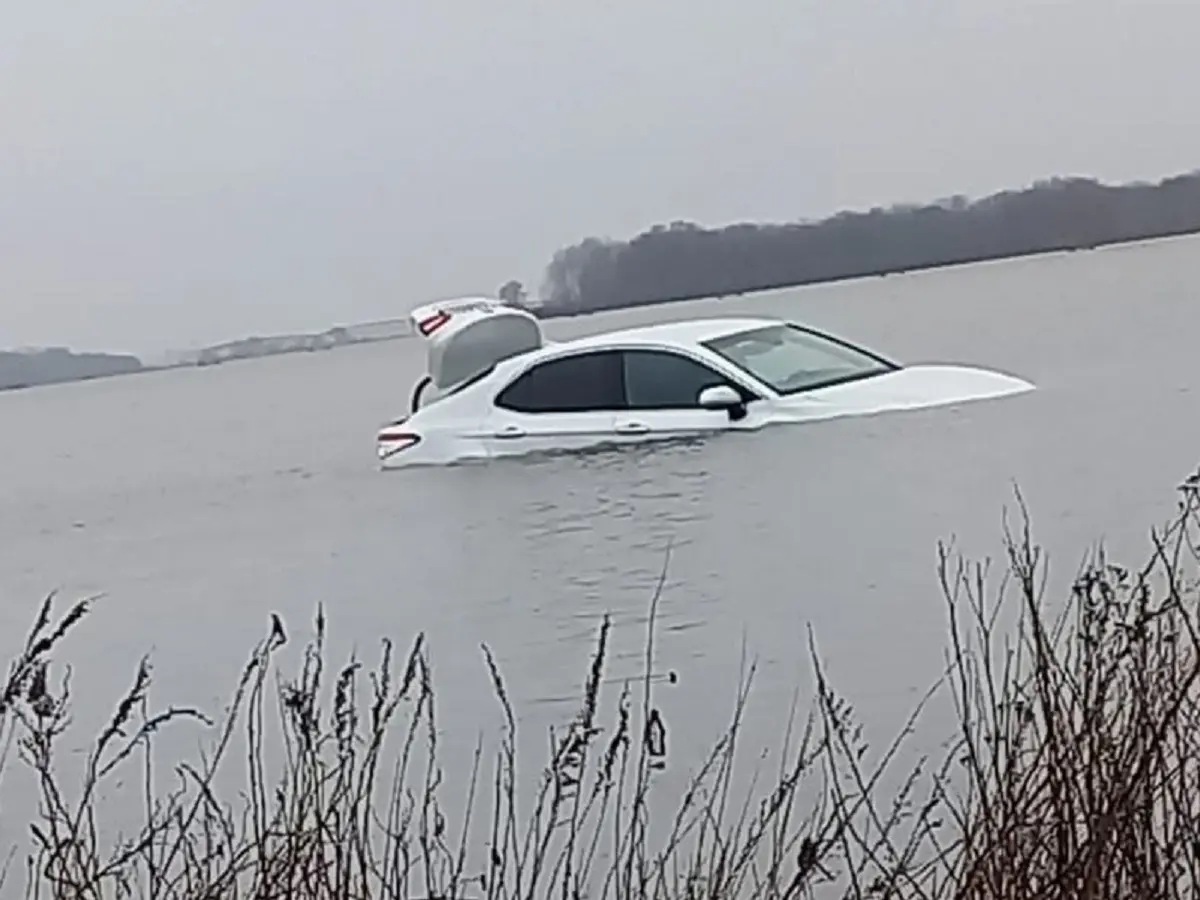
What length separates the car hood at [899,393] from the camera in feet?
45.9

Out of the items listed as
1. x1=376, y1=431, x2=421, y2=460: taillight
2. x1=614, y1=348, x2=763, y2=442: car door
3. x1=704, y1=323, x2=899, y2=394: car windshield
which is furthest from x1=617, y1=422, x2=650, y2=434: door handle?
x1=376, y1=431, x2=421, y2=460: taillight

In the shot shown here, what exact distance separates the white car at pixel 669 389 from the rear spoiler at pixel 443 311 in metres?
Result: 1.25

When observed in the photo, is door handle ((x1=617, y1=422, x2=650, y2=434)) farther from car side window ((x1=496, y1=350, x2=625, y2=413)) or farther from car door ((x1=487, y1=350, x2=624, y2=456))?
car side window ((x1=496, y1=350, x2=625, y2=413))

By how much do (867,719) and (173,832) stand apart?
6.84ft

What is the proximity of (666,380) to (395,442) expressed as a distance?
8.40 feet

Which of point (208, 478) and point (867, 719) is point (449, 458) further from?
point (867, 719)

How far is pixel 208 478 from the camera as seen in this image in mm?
21719

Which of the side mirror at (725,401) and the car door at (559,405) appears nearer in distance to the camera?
the side mirror at (725,401)

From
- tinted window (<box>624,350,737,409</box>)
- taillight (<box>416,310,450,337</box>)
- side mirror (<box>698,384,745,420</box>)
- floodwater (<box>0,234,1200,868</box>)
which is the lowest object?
floodwater (<box>0,234,1200,868</box>)

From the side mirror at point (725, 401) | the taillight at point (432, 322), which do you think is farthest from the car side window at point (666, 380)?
the taillight at point (432, 322)

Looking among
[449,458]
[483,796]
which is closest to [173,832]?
[483,796]

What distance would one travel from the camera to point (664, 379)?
14.5 metres

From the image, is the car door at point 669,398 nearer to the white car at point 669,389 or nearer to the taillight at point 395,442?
the white car at point 669,389

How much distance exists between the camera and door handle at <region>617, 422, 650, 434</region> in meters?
14.4
